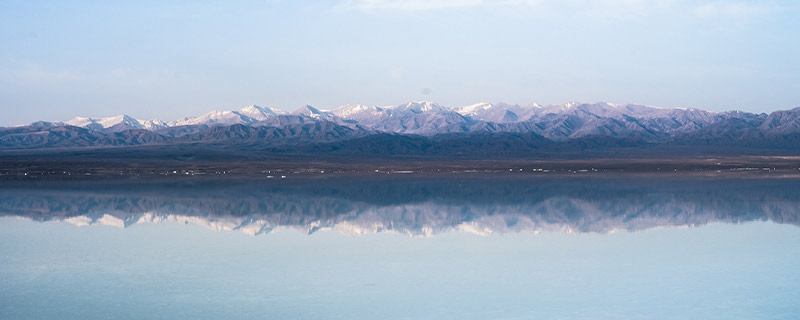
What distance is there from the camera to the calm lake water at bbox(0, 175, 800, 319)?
14.1m

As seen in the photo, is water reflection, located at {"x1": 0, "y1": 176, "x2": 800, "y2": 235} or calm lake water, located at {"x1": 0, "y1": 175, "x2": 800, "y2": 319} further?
water reflection, located at {"x1": 0, "y1": 176, "x2": 800, "y2": 235}

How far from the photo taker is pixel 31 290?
15859 mm

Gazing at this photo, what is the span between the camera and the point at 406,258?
19469 millimetres

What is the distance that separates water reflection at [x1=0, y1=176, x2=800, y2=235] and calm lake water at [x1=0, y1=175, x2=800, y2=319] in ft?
0.59

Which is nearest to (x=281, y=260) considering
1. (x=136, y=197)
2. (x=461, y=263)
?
(x=461, y=263)

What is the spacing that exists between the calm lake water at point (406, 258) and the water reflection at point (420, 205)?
181 mm

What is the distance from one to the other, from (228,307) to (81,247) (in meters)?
10.1

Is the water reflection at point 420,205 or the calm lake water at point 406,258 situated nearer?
the calm lake water at point 406,258

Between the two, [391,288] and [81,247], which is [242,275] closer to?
[391,288]

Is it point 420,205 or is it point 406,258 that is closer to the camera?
point 406,258

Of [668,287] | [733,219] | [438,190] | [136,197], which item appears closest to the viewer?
[668,287]

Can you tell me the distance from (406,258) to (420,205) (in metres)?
14.7

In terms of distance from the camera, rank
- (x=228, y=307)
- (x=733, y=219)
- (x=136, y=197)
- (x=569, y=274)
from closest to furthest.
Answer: (x=228, y=307)
(x=569, y=274)
(x=733, y=219)
(x=136, y=197)

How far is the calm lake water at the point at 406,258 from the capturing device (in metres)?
14.1
